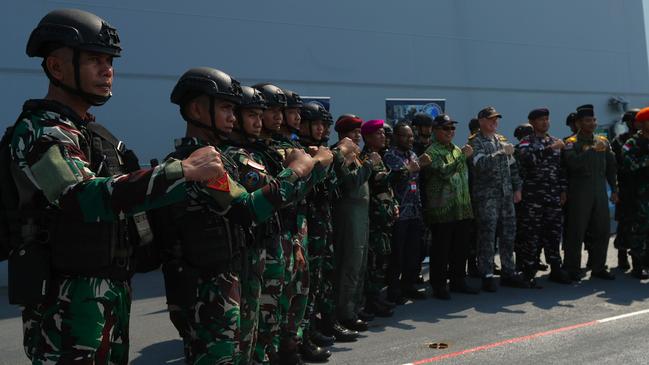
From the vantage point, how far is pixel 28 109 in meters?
2.04

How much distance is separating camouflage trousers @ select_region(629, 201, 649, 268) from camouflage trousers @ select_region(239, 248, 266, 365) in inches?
224

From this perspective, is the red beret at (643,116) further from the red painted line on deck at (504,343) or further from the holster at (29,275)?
the holster at (29,275)

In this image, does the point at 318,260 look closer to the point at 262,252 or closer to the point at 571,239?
the point at 262,252

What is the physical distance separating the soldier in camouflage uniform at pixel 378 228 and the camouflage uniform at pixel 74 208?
150 inches

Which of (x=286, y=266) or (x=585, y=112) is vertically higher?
(x=585, y=112)

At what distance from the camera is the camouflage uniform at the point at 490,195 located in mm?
6531

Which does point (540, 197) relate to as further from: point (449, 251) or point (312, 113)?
point (312, 113)

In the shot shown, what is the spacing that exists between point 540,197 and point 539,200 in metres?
0.03

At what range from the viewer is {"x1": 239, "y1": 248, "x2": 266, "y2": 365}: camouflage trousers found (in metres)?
2.74

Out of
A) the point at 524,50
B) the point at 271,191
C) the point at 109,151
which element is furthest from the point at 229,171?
the point at 524,50

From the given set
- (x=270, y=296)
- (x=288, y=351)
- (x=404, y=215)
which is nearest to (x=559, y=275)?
(x=404, y=215)

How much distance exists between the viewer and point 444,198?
6273 mm

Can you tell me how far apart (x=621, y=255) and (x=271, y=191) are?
640 cm

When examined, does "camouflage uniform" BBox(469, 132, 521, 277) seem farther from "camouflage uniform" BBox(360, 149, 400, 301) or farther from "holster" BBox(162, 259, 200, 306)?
"holster" BBox(162, 259, 200, 306)
